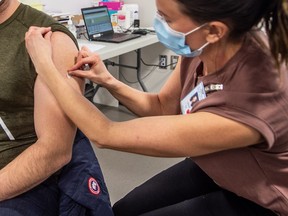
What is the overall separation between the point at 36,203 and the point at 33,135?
0.25m

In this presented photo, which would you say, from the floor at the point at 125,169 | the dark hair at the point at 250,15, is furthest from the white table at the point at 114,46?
the dark hair at the point at 250,15

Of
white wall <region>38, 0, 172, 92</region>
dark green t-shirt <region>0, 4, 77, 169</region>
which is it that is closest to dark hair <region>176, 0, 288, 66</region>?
dark green t-shirt <region>0, 4, 77, 169</region>

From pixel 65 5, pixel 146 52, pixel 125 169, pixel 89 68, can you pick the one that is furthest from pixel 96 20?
pixel 89 68

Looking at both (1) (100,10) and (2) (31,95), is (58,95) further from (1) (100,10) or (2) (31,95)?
(1) (100,10)

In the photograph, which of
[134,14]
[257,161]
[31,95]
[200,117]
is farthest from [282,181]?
[134,14]

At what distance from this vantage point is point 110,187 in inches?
90.0

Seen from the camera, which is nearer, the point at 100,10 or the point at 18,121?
the point at 18,121

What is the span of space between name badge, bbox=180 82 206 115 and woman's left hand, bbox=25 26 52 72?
1.48 feet

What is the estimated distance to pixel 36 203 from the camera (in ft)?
3.60

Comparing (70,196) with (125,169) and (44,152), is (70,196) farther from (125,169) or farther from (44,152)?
(125,169)

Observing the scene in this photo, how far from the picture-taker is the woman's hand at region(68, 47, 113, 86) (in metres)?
1.16

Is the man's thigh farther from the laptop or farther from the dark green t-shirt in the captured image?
the laptop

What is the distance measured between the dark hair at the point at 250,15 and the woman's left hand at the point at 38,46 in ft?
1.44

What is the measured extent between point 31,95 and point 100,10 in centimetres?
182
